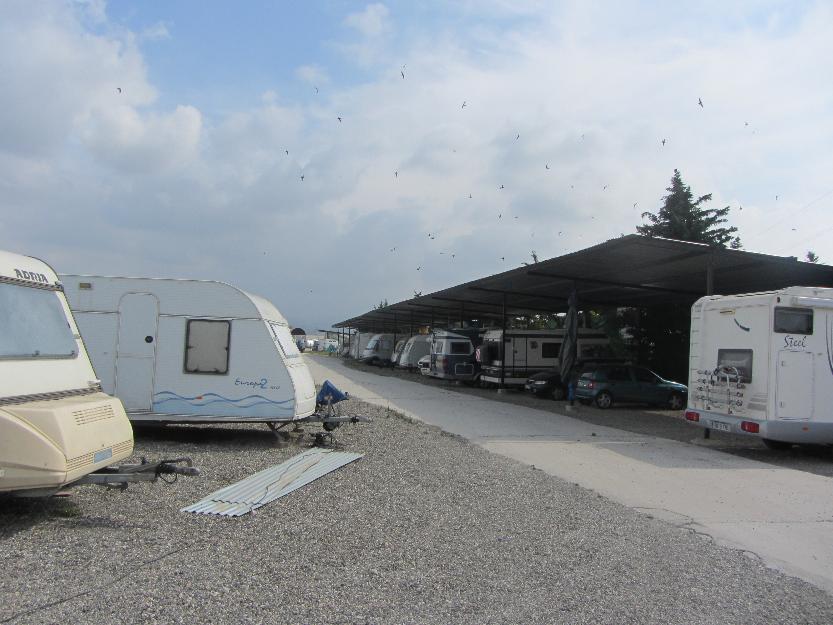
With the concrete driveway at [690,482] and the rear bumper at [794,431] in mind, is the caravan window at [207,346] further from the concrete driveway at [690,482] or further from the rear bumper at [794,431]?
the rear bumper at [794,431]

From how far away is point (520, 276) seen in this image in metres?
22.5

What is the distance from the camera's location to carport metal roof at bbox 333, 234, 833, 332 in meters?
16.3

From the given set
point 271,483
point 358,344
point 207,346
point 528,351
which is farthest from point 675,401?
point 358,344

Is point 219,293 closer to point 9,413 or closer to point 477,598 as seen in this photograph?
point 9,413

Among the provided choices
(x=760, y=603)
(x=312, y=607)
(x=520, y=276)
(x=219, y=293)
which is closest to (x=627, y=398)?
(x=520, y=276)

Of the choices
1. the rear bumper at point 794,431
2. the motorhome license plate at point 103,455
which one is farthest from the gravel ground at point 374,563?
the rear bumper at point 794,431

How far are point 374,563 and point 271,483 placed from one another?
282 cm

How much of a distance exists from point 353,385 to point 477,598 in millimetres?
23479

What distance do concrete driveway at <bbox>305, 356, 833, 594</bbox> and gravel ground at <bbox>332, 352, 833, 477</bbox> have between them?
669mm

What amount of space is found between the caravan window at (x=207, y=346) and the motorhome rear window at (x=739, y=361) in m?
8.91

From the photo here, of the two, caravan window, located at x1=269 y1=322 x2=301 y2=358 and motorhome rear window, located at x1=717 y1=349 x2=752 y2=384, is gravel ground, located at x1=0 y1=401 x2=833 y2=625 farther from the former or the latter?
motorhome rear window, located at x1=717 y1=349 x2=752 y2=384

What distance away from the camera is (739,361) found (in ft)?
41.9

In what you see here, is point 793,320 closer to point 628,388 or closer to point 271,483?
point 271,483

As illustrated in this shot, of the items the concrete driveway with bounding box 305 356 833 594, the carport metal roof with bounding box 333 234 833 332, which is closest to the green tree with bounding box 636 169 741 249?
the carport metal roof with bounding box 333 234 833 332
